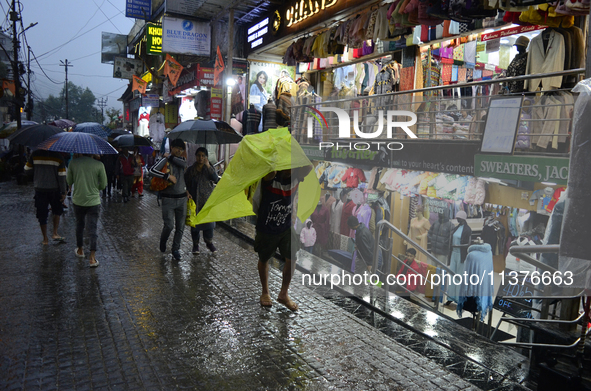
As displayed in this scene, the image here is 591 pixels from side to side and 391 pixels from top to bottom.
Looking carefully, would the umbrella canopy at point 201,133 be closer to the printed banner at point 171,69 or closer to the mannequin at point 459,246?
the mannequin at point 459,246

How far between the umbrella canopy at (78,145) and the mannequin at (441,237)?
15.6 feet

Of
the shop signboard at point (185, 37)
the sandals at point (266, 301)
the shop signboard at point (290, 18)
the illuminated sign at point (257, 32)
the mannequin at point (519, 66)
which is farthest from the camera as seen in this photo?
the shop signboard at point (185, 37)

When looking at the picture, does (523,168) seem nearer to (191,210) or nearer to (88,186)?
(191,210)

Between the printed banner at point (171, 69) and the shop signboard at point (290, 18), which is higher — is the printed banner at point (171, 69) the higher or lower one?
the lower one

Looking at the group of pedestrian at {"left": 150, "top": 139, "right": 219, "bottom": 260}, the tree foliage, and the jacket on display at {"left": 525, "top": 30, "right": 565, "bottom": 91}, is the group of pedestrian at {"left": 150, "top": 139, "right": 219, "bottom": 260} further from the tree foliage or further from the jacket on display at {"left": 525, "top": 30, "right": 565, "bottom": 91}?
the tree foliage

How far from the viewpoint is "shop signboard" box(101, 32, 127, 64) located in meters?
35.8

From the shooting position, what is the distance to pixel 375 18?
9141mm

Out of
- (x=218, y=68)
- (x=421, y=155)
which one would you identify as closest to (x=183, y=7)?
(x=218, y=68)

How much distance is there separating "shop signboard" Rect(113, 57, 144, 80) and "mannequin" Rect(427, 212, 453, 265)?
1057 inches

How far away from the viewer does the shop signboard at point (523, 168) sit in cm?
418

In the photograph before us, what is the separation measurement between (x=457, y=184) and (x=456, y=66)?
488cm

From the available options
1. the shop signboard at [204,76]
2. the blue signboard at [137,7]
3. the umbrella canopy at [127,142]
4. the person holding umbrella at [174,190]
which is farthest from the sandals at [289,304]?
the blue signboard at [137,7]

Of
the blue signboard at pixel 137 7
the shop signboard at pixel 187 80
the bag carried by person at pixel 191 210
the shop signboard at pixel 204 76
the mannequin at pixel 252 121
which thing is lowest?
the bag carried by person at pixel 191 210

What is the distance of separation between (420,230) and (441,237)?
611 mm
